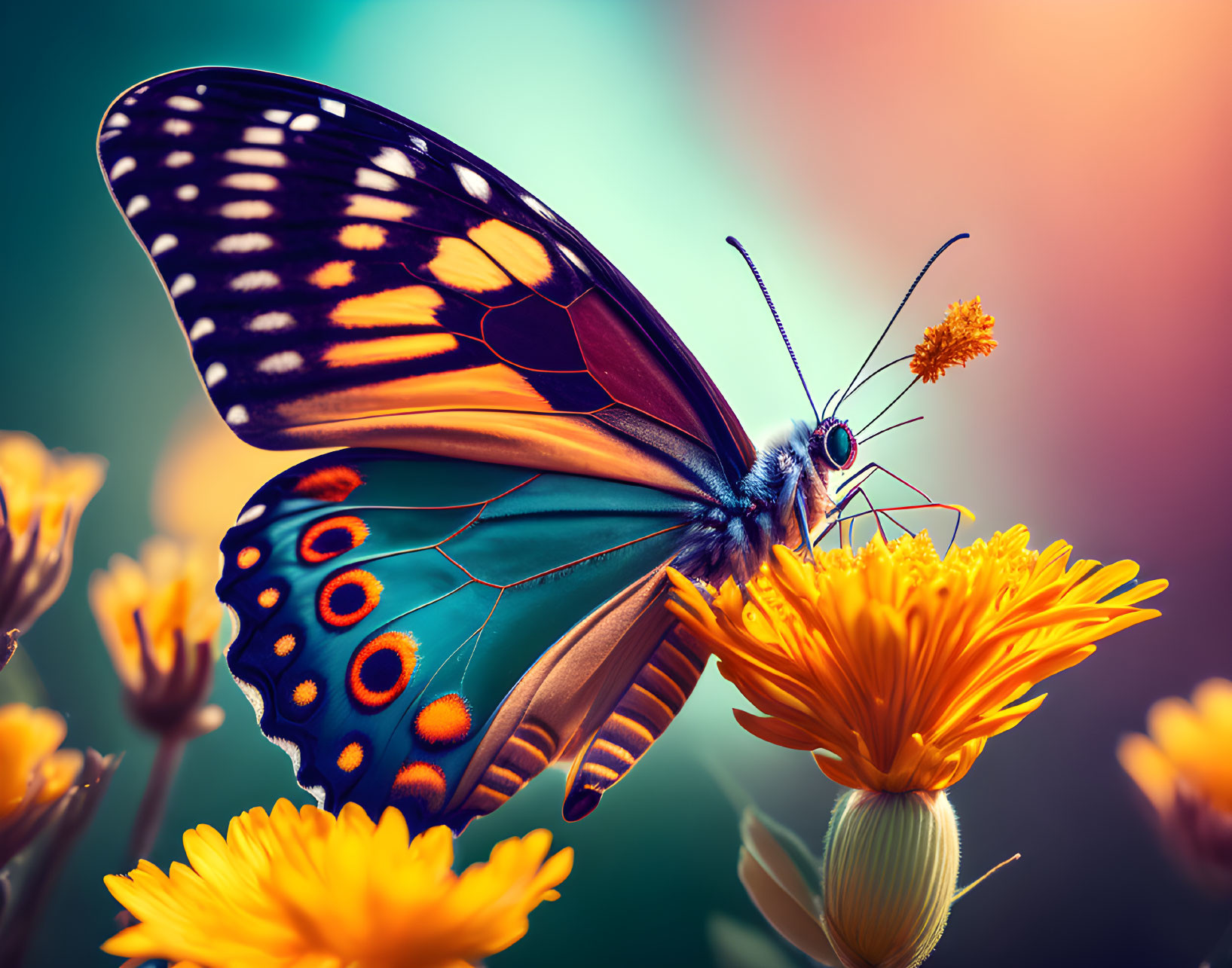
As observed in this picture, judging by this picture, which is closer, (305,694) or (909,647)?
(909,647)

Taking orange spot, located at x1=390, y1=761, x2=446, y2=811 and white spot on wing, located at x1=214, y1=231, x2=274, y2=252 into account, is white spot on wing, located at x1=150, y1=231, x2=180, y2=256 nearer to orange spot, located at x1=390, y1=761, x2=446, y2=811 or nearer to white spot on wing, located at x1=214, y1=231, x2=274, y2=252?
white spot on wing, located at x1=214, y1=231, x2=274, y2=252

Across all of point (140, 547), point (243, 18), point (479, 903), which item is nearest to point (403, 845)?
point (479, 903)

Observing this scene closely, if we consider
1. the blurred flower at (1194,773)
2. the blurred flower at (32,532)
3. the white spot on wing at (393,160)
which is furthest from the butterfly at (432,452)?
the blurred flower at (1194,773)

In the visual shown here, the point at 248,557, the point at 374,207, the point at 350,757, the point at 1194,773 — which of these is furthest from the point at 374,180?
the point at 1194,773

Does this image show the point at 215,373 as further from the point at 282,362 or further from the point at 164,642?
the point at 164,642

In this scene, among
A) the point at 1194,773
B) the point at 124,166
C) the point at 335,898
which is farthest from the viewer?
the point at 1194,773

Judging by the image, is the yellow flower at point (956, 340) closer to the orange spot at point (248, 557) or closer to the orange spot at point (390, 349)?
the orange spot at point (390, 349)
